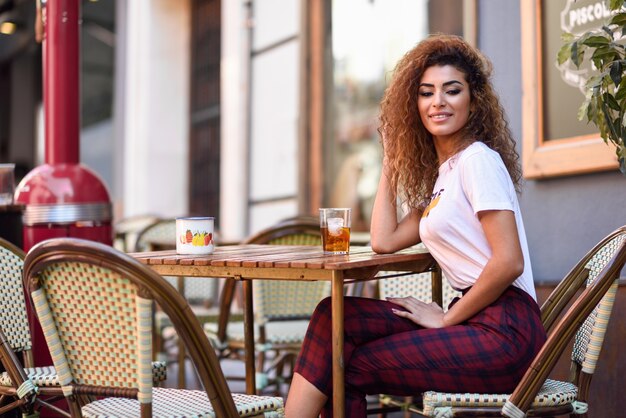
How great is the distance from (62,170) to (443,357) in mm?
1969

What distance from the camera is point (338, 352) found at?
2.04m

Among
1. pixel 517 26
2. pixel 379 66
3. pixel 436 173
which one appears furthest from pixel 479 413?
pixel 379 66

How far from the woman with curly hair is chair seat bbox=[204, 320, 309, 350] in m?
1.10

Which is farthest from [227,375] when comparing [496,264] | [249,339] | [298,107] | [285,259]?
[496,264]

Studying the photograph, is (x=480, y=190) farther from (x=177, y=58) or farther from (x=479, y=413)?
(x=177, y=58)

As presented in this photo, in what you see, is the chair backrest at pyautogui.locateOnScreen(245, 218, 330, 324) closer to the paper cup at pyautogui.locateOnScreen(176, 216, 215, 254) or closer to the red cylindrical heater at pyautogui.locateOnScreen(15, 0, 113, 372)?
the red cylindrical heater at pyautogui.locateOnScreen(15, 0, 113, 372)

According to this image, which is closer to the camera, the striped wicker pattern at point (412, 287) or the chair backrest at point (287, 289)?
the striped wicker pattern at point (412, 287)

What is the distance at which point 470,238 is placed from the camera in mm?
2217

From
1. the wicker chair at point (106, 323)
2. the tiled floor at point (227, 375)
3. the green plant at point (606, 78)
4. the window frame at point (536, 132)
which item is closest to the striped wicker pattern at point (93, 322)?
the wicker chair at point (106, 323)

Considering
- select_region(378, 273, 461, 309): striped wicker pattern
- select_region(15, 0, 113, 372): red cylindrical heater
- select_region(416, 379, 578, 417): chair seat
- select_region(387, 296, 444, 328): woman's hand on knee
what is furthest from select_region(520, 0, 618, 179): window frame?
select_region(15, 0, 113, 372): red cylindrical heater

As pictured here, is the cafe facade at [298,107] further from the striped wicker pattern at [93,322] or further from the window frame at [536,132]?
the striped wicker pattern at [93,322]

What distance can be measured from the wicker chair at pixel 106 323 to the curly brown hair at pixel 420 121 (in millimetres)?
908

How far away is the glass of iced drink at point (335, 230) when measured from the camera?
2.35 m

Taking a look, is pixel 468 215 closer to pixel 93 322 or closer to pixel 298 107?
pixel 93 322
